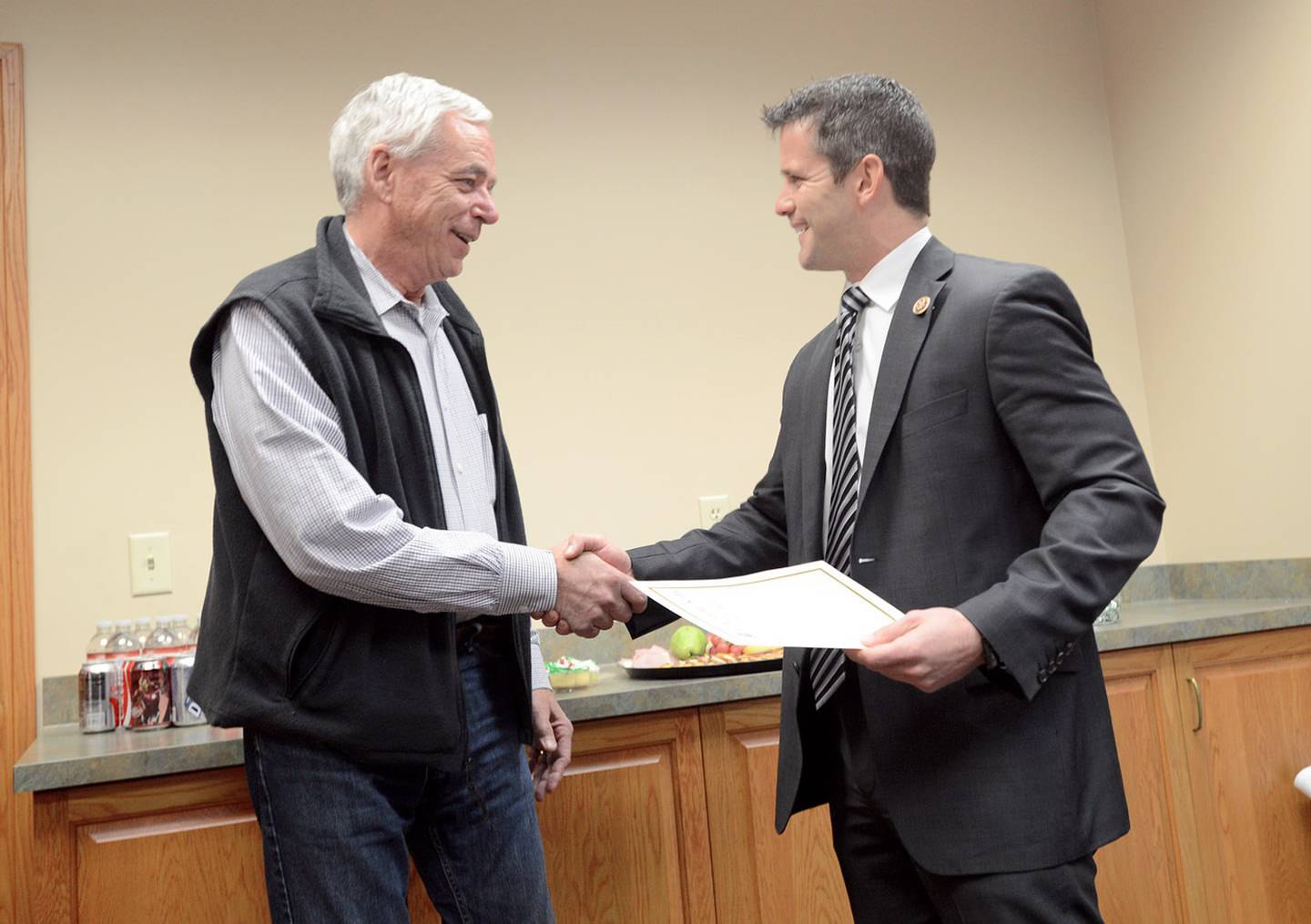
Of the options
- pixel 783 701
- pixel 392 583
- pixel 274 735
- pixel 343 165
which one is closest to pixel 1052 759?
pixel 783 701

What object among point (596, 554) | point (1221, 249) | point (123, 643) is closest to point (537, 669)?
point (596, 554)

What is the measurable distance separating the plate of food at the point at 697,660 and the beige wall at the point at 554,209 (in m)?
0.41

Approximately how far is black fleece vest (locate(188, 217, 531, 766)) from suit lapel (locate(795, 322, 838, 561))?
49 centimetres

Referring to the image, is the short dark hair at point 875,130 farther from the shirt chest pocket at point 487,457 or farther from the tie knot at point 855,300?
the shirt chest pocket at point 487,457

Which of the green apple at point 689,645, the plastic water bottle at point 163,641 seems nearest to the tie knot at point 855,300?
the green apple at point 689,645

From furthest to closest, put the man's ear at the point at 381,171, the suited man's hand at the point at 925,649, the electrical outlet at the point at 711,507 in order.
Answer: the electrical outlet at the point at 711,507, the man's ear at the point at 381,171, the suited man's hand at the point at 925,649

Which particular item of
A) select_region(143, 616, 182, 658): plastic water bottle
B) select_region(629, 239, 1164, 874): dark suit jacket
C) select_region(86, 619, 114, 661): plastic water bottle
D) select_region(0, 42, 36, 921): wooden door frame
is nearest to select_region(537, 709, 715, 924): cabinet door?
select_region(629, 239, 1164, 874): dark suit jacket

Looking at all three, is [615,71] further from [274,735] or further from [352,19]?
→ [274,735]

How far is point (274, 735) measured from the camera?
56.9 inches

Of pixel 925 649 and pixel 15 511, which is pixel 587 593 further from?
pixel 15 511

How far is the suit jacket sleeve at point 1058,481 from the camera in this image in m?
1.31

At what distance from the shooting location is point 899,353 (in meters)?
1.50

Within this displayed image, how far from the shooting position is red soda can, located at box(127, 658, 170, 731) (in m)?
2.13

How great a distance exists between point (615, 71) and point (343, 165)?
4.48 ft
